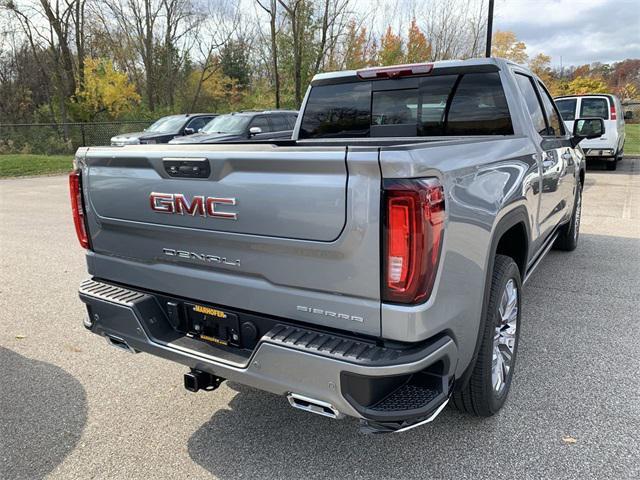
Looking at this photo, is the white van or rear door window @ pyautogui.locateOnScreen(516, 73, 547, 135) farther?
the white van

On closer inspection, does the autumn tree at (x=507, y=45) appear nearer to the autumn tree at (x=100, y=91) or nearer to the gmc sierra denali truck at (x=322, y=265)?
the autumn tree at (x=100, y=91)

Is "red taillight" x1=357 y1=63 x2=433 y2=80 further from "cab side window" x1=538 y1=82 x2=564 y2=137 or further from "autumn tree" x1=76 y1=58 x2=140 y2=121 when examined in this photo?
"autumn tree" x1=76 y1=58 x2=140 y2=121

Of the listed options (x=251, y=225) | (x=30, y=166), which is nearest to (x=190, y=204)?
(x=251, y=225)

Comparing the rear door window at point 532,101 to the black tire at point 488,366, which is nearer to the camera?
the black tire at point 488,366

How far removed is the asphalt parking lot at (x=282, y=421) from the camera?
2.50m

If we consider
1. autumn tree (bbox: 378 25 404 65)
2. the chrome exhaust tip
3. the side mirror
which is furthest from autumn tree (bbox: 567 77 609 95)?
the chrome exhaust tip

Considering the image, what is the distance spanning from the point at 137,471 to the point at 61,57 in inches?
1263

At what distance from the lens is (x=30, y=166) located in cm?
1920

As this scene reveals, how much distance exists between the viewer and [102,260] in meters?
2.91

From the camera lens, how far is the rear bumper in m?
1.96

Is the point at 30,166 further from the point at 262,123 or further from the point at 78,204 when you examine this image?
the point at 78,204

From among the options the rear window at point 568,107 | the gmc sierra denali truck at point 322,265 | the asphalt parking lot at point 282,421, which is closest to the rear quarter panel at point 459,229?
the gmc sierra denali truck at point 322,265

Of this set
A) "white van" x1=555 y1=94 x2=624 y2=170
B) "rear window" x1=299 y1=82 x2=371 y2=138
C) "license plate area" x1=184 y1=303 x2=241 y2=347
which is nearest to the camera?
"license plate area" x1=184 y1=303 x2=241 y2=347

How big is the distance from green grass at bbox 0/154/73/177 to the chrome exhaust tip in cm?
1936
